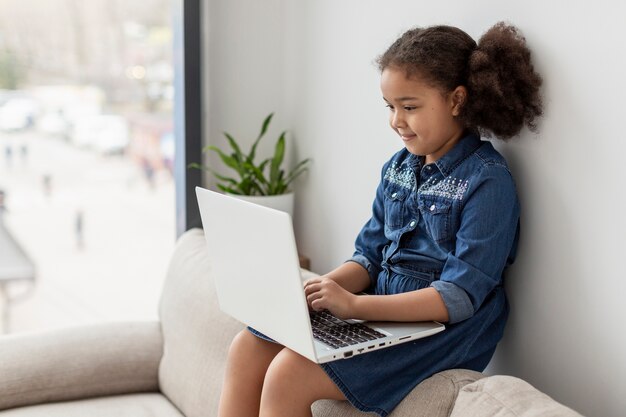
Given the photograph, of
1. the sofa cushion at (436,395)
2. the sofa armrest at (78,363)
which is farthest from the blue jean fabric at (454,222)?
the sofa armrest at (78,363)

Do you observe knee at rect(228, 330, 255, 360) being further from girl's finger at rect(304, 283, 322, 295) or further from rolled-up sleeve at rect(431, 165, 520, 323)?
rolled-up sleeve at rect(431, 165, 520, 323)

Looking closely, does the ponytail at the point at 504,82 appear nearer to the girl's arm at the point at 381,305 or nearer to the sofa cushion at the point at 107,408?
the girl's arm at the point at 381,305

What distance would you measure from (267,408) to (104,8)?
5.31ft

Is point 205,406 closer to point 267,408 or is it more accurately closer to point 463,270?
point 267,408

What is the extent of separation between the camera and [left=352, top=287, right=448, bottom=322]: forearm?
1.44 meters

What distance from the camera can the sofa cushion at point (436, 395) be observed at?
4.57 feet

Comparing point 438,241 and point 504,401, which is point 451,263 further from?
point 504,401

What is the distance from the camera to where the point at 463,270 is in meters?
1.44

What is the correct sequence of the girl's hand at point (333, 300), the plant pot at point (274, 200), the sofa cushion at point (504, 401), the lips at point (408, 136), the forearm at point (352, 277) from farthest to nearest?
the plant pot at point (274, 200) < the forearm at point (352, 277) < the lips at point (408, 136) < the girl's hand at point (333, 300) < the sofa cushion at point (504, 401)

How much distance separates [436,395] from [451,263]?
24 cm

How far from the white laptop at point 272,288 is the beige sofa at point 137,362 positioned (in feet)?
1.60

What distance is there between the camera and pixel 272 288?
1354mm

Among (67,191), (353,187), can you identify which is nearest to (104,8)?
(67,191)

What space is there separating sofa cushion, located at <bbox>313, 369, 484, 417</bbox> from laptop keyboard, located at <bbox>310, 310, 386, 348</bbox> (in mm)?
131
